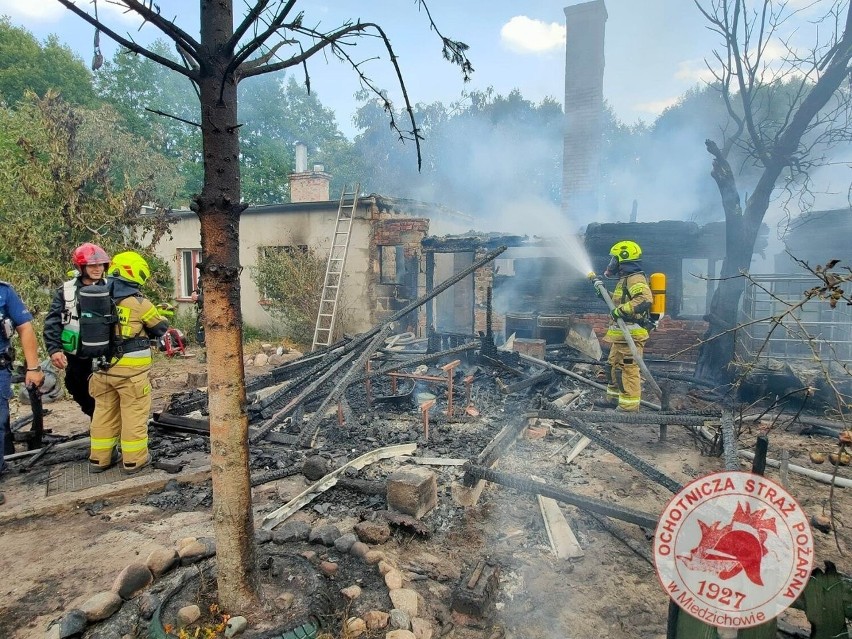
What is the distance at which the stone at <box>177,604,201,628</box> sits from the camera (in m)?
2.38

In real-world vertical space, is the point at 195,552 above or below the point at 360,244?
below

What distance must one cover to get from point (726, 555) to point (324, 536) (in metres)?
2.69

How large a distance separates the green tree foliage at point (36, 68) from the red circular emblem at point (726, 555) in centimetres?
3643

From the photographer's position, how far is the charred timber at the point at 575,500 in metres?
3.32

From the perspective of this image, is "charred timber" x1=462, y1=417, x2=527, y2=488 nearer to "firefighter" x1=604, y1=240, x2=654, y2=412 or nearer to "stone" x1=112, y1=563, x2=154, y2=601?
"firefighter" x1=604, y1=240, x2=654, y2=412

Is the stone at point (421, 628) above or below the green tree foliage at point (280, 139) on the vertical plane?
below

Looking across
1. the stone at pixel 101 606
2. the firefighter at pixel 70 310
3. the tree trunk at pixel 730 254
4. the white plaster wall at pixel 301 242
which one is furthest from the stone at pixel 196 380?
the tree trunk at pixel 730 254

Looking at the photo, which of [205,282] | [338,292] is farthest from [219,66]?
[338,292]

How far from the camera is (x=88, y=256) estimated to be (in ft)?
15.1

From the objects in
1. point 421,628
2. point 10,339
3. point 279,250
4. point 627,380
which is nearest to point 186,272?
point 279,250

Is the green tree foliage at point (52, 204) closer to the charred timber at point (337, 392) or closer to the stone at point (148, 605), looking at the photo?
the charred timber at point (337, 392)

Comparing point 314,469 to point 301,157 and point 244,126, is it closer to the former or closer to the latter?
point 301,157

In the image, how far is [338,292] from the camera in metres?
12.5

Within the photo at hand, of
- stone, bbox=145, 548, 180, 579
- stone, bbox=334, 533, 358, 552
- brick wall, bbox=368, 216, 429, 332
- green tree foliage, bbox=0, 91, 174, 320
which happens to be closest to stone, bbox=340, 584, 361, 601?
stone, bbox=334, 533, 358, 552
